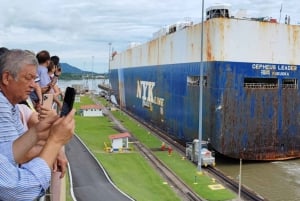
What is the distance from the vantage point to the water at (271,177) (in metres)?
16.5

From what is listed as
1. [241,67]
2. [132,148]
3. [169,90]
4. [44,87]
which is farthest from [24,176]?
[169,90]

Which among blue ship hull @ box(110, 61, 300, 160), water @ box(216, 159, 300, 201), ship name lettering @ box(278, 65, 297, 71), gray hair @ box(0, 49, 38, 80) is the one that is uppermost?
ship name lettering @ box(278, 65, 297, 71)

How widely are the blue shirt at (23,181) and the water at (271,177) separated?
1519cm

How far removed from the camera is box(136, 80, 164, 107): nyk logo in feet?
105

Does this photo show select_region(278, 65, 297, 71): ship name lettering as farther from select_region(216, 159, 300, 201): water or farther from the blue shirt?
the blue shirt

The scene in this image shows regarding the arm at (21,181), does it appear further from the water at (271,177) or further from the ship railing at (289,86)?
the ship railing at (289,86)

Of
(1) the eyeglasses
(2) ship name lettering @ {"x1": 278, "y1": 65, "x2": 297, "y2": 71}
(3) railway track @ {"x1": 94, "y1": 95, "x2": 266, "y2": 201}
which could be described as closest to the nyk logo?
(3) railway track @ {"x1": 94, "y1": 95, "x2": 266, "y2": 201}

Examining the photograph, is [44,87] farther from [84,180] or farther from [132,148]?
[132,148]

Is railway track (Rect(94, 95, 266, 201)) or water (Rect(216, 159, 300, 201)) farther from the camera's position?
water (Rect(216, 159, 300, 201))

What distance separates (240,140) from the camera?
68.7 ft

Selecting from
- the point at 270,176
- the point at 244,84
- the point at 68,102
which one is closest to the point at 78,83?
the point at 244,84

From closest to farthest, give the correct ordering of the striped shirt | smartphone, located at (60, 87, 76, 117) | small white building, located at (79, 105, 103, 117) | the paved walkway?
smartphone, located at (60, 87, 76, 117) → the striped shirt → the paved walkway → small white building, located at (79, 105, 103, 117)

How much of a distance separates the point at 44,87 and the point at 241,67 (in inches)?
648

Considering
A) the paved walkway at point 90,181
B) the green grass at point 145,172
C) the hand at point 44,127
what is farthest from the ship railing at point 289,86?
the hand at point 44,127
